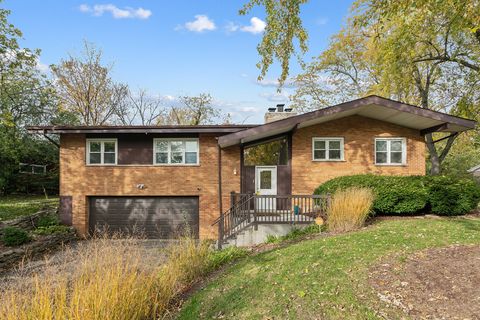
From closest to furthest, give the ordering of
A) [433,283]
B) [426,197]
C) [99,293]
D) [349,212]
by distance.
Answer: [99,293] < [433,283] < [349,212] < [426,197]

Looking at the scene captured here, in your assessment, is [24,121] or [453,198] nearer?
[453,198]

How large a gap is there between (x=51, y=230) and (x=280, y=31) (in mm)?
11995

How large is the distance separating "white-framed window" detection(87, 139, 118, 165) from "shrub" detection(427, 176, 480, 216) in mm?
12945

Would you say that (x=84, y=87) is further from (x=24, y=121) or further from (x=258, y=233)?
(x=258, y=233)

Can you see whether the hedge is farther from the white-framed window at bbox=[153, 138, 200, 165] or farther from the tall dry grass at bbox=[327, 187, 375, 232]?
the white-framed window at bbox=[153, 138, 200, 165]

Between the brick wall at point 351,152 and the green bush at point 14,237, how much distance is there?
10.6 metres

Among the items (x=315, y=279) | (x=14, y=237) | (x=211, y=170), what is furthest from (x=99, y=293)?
(x=211, y=170)

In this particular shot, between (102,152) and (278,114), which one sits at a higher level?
(278,114)

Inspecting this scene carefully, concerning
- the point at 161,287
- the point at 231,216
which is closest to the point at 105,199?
the point at 231,216

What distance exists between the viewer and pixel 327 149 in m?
14.3

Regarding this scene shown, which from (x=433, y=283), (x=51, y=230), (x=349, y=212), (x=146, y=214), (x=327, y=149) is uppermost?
(x=327, y=149)

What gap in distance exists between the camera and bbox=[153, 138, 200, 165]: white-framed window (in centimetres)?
1445

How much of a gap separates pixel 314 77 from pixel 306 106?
2789mm

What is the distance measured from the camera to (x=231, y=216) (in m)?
12.1
